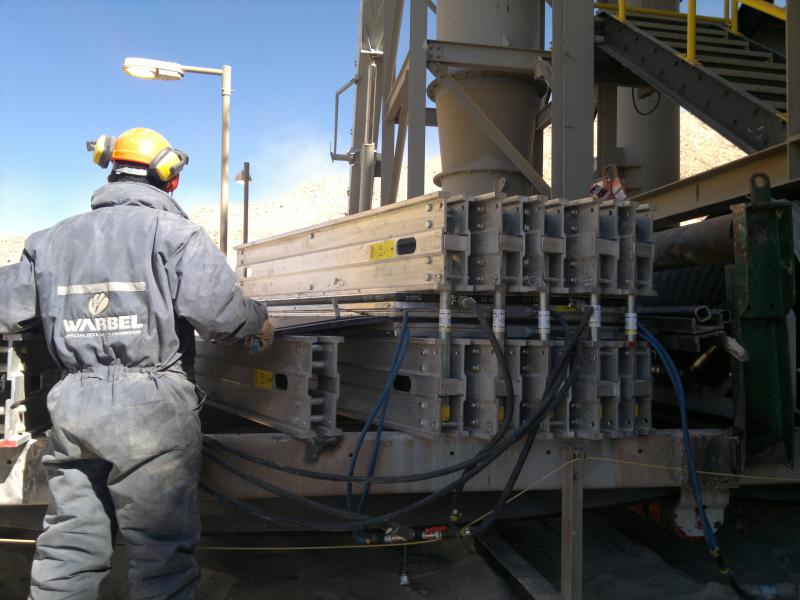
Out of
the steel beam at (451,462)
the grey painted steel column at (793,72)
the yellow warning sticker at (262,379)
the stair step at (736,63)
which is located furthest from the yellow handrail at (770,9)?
the yellow warning sticker at (262,379)

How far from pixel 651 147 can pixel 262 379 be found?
701 cm

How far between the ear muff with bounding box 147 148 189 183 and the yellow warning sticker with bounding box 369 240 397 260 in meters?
1.06

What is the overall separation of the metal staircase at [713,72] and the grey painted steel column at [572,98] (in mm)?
1099

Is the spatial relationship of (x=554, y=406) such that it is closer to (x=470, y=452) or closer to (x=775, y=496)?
(x=470, y=452)

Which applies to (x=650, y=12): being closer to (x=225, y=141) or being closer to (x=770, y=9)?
(x=770, y=9)

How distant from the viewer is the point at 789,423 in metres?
3.28

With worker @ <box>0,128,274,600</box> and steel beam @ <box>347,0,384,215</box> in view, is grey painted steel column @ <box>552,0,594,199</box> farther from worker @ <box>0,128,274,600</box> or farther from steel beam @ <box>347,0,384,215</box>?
worker @ <box>0,128,274,600</box>

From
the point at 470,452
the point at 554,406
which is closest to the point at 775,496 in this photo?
the point at 554,406

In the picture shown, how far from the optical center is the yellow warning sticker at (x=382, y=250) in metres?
3.38

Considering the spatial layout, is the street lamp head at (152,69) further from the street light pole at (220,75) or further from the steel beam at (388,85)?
the steel beam at (388,85)

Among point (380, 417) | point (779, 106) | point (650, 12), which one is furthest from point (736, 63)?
point (380, 417)

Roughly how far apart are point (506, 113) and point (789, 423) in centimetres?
480

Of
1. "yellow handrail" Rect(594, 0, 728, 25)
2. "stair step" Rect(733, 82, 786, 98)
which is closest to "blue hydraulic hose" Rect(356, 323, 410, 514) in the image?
"stair step" Rect(733, 82, 786, 98)

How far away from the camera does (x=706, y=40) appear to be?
7500mm
